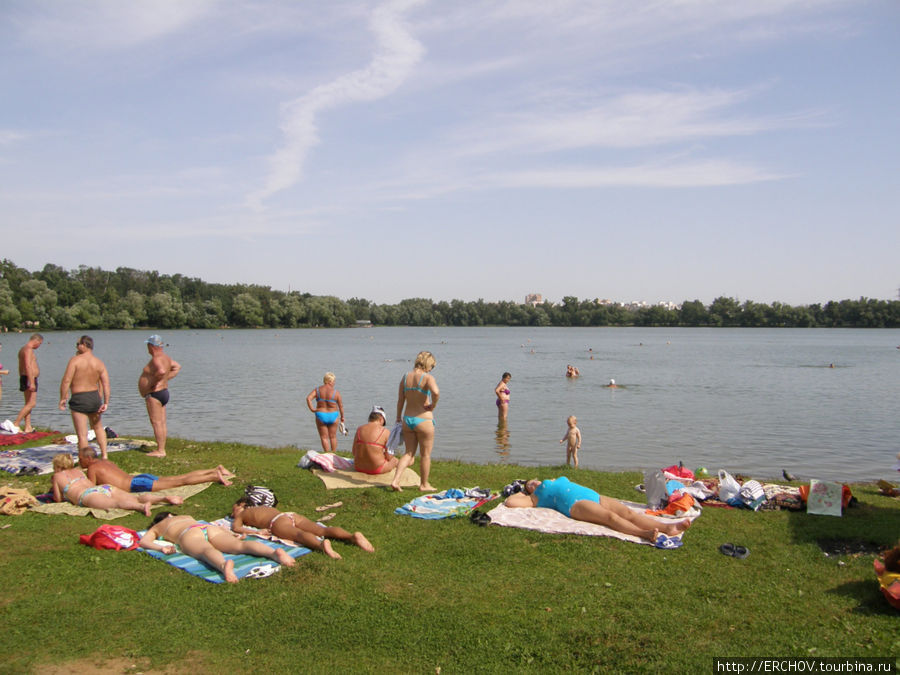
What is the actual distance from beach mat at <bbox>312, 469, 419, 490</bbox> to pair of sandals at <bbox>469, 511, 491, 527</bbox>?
1922 mm

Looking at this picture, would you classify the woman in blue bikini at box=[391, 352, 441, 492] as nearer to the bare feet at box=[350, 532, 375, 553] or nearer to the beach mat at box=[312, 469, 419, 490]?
the beach mat at box=[312, 469, 419, 490]

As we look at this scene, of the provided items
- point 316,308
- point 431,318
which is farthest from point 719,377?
point 431,318

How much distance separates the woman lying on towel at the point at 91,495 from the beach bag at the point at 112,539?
1.19m

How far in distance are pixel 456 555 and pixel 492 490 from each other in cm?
292

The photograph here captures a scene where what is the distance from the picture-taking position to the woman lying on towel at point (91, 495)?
8.50 meters

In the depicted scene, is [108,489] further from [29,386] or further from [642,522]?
[29,386]

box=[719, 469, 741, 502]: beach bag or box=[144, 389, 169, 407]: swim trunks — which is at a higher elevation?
box=[144, 389, 169, 407]: swim trunks

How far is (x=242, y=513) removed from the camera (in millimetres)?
7562

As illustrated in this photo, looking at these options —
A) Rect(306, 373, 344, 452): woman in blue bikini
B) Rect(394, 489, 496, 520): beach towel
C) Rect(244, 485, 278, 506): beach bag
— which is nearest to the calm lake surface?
Rect(306, 373, 344, 452): woman in blue bikini

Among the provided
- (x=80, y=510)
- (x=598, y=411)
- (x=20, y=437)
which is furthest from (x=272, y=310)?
(x=80, y=510)

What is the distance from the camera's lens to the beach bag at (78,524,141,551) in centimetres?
700

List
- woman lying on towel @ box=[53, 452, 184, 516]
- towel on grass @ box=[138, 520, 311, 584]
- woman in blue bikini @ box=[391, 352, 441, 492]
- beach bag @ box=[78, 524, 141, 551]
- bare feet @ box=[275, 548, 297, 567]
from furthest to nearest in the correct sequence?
woman in blue bikini @ box=[391, 352, 441, 492] < woman lying on towel @ box=[53, 452, 184, 516] < beach bag @ box=[78, 524, 141, 551] < bare feet @ box=[275, 548, 297, 567] < towel on grass @ box=[138, 520, 311, 584]

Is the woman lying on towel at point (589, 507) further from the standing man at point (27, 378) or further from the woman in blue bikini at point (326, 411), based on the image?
the standing man at point (27, 378)

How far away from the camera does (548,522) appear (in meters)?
7.72
